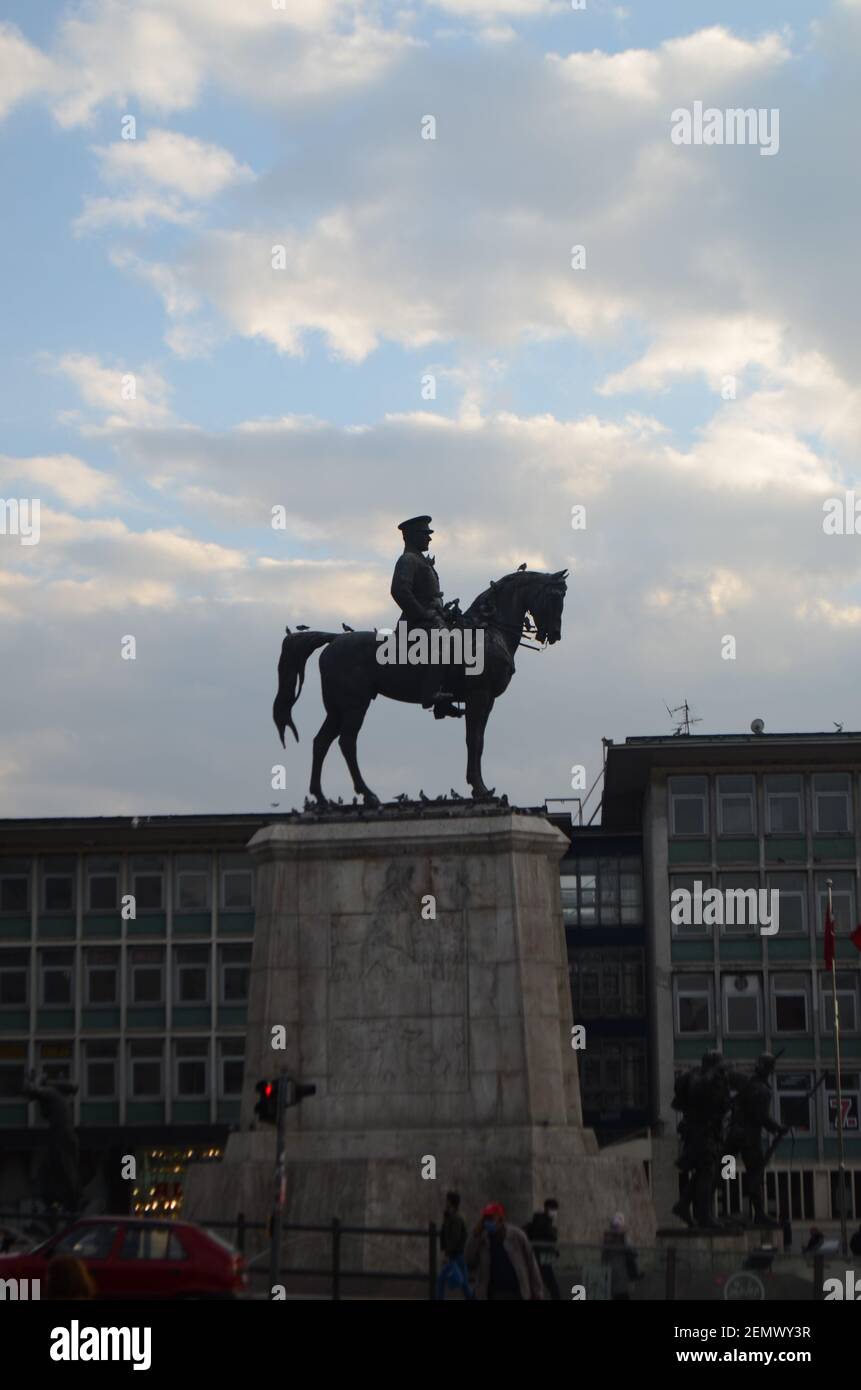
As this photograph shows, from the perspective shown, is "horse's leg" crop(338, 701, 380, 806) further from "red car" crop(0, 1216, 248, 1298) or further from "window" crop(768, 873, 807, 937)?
"window" crop(768, 873, 807, 937)

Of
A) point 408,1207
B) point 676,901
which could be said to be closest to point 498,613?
point 408,1207

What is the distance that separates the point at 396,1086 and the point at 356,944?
205cm

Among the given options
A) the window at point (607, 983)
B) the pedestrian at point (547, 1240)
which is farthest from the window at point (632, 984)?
the pedestrian at point (547, 1240)

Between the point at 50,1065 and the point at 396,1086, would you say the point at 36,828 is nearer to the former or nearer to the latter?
the point at 50,1065

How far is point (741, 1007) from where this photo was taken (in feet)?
236

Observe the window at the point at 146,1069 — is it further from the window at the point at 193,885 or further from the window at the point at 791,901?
the window at the point at 791,901

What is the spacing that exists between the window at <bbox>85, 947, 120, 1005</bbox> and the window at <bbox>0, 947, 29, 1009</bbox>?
2146 mm

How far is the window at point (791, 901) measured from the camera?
72.3 m

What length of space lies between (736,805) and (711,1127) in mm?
35830

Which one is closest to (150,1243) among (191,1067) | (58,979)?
(191,1067)

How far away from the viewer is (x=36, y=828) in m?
76.8

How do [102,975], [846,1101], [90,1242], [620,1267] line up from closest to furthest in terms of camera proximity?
1. [620,1267]
2. [90,1242]
3. [846,1101]
4. [102,975]

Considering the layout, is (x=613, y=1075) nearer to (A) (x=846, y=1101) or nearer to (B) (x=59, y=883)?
(A) (x=846, y=1101)

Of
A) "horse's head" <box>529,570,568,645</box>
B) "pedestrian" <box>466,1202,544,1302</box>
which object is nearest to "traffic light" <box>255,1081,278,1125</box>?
"pedestrian" <box>466,1202,544,1302</box>
